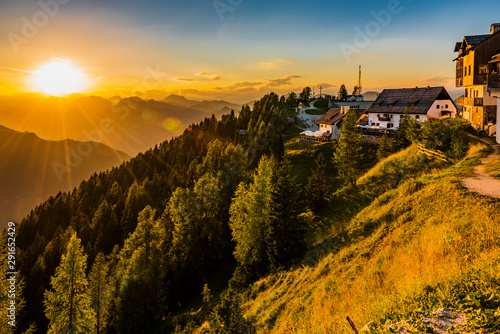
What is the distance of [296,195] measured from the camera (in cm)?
3128

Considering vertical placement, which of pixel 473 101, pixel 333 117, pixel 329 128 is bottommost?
pixel 329 128

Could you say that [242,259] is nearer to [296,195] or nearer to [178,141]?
[296,195]

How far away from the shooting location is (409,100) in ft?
206

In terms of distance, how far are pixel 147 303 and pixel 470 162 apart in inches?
1579

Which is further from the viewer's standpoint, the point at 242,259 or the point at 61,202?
the point at 61,202

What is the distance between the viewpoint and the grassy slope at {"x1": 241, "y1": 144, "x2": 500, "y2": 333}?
8.68 meters

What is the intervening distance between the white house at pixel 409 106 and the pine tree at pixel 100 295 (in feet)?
180

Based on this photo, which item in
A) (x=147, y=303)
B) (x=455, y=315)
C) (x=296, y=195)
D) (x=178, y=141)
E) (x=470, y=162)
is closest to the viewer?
(x=455, y=315)

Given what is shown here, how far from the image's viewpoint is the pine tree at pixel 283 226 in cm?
2911

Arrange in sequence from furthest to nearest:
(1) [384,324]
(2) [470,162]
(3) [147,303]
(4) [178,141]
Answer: (4) [178,141], (3) [147,303], (2) [470,162], (1) [384,324]

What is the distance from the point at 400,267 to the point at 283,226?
1686 cm

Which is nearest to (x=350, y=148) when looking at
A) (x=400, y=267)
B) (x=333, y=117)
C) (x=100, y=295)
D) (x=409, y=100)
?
(x=400, y=267)

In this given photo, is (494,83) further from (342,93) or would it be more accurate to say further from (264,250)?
(342,93)

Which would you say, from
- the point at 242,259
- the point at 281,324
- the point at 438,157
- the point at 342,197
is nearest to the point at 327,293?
the point at 281,324
